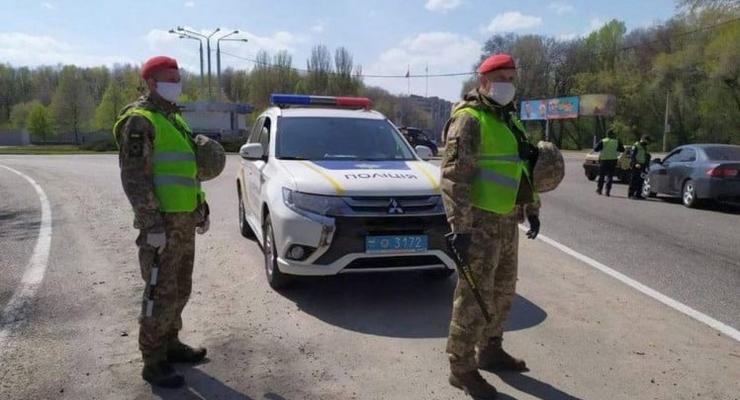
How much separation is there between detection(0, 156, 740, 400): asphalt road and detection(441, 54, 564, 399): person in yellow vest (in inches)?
14.4

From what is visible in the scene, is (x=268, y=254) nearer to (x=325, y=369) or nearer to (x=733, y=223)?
(x=325, y=369)

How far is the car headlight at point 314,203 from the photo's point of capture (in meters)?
5.27

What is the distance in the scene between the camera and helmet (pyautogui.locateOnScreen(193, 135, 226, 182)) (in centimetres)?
427

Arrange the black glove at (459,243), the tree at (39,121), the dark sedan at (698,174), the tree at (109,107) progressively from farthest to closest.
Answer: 1. the tree at (39,121)
2. the tree at (109,107)
3. the dark sedan at (698,174)
4. the black glove at (459,243)

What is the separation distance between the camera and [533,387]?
3.88 m

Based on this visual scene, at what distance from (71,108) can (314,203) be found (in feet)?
251

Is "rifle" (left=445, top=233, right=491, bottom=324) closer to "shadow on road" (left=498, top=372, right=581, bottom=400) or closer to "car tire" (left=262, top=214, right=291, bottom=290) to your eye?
"shadow on road" (left=498, top=372, right=581, bottom=400)

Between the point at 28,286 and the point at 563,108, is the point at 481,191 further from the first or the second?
the point at 563,108

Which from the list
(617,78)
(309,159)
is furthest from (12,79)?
(309,159)

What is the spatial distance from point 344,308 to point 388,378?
5.03ft

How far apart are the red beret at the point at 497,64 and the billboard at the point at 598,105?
62926 millimetres

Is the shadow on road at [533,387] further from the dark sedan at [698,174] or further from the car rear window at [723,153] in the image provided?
the car rear window at [723,153]

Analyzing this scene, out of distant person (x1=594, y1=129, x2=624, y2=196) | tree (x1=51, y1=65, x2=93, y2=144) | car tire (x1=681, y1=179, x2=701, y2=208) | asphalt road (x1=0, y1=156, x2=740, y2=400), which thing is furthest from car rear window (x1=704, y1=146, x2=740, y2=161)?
tree (x1=51, y1=65, x2=93, y2=144)

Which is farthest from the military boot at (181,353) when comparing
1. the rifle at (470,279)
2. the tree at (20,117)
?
the tree at (20,117)
